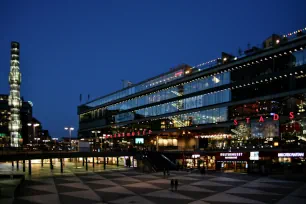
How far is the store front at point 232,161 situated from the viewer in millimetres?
58862

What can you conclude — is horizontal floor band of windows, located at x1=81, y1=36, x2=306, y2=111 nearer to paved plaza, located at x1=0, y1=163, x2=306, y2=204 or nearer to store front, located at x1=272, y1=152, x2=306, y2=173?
store front, located at x1=272, y1=152, x2=306, y2=173

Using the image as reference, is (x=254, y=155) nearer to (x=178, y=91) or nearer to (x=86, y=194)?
(x=178, y=91)

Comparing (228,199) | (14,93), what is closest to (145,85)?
(14,93)

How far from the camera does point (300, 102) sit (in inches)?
2176

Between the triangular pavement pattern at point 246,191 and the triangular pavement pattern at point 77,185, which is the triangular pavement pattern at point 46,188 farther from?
the triangular pavement pattern at point 246,191

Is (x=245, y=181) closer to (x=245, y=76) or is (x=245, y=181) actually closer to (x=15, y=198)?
(x=245, y=76)

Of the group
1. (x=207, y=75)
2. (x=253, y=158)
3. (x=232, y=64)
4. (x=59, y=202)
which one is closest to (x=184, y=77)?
(x=207, y=75)

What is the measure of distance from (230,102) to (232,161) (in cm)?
1284

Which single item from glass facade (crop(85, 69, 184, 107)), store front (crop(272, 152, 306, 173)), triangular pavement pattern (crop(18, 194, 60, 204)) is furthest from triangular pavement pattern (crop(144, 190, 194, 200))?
glass facade (crop(85, 69, 184, 107))

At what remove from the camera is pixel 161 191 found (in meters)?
39.9

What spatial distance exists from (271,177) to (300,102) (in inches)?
549

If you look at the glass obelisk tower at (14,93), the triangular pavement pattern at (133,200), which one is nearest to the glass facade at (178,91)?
the glass obelisk tower at (14,93)

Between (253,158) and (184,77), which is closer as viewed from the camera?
(253,158)

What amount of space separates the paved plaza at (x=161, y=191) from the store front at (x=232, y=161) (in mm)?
7749
